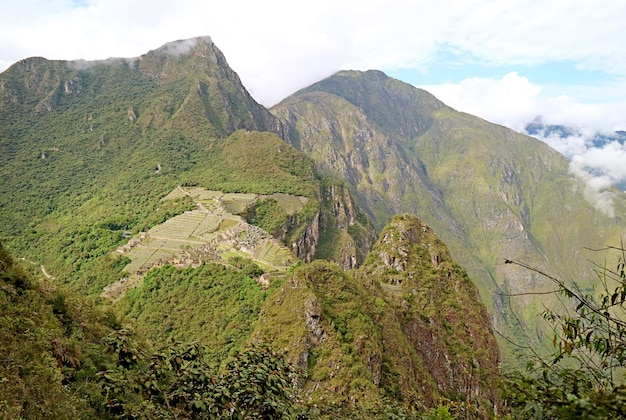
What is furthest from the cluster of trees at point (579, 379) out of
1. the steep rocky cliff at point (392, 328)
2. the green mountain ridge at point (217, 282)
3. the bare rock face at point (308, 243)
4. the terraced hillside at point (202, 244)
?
the bare rock face at point (308, 243)

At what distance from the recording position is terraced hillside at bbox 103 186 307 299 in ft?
208

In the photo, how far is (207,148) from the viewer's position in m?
158

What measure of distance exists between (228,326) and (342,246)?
67477mm

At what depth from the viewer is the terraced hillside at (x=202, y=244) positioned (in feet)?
208

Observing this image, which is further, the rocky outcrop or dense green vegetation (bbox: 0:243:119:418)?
the rocky outcrop

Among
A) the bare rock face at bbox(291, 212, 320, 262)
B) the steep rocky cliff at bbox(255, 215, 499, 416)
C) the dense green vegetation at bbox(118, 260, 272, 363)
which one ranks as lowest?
the dense green vegetation at bbox(118, 260, 272, 363)

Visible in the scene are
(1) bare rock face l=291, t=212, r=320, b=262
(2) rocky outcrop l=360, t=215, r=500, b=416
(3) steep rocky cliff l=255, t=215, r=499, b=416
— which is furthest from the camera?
(1) bare rock face l=291, t=212, r=320, b=262

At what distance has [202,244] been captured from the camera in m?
71.1

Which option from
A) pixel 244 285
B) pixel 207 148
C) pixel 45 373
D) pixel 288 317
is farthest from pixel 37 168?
pixel 45 373

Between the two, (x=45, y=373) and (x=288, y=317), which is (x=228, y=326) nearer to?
(x=288, y=317)

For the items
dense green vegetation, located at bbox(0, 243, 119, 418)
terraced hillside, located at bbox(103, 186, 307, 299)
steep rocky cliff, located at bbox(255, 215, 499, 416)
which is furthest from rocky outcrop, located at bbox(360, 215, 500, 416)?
dense green vegetation, located at bbox(0, 243, 119, 418)

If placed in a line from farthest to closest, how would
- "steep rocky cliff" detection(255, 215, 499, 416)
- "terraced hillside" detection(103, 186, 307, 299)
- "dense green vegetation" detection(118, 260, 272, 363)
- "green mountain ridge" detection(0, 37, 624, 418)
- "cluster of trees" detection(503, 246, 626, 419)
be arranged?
"terraced hillside" detection(103, 186, 307, 299)
"dense green vegetation" detection(118, 260, 272, 363)
"steep rocky cliff" detection(255, 215, 499, 416)
"green mountain ridge" detection(0, 37, 624, 418)
"cluster of trees" detection(503, 246, 626, 419)

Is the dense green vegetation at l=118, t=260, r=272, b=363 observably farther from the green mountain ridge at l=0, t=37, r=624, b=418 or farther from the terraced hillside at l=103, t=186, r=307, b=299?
the terraced hillside at l=103, t=186, r=307, b=299

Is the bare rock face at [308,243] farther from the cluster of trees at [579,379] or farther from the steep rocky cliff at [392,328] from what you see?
the cluster of trees at [579,379]
